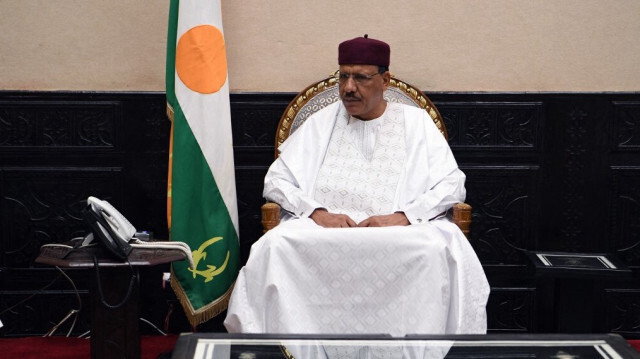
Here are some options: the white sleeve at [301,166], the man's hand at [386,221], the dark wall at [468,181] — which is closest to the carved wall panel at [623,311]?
the dark wall at [468,181]

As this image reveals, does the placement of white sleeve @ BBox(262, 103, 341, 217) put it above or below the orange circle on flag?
below

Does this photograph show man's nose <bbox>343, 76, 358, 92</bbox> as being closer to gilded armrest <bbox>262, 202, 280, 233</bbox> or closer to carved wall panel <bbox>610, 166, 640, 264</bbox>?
gilded armrest <bbox>262, 202, 280, 233</bbox>

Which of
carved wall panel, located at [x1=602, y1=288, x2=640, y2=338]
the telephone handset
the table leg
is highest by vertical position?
the telephone handset

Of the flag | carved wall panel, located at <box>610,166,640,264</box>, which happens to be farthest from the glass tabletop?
carved wall panel, located at <box>610,166,640,264</box>

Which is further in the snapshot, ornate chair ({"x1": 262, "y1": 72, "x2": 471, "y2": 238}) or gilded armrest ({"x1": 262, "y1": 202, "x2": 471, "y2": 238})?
ornate chair ({"x1": 262, "y1": 72, "x2": 471, "y2": 238})

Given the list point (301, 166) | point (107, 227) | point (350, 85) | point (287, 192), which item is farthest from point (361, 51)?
point (107, 227)

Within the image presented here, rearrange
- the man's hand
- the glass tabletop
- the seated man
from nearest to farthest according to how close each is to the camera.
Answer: the glass tabletop < the seated man < the man's hand

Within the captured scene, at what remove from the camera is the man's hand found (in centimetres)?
390

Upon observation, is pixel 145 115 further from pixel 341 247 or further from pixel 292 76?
pixel 341 247

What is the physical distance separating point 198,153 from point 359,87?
2.96 ft

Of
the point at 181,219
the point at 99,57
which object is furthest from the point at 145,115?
the point at 181,219

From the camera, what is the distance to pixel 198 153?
426cm

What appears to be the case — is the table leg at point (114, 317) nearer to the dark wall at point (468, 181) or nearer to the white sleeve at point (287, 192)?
the white sleeve at point (287, 192)

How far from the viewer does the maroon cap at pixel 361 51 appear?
4145 millimetres
